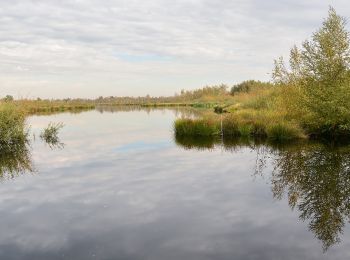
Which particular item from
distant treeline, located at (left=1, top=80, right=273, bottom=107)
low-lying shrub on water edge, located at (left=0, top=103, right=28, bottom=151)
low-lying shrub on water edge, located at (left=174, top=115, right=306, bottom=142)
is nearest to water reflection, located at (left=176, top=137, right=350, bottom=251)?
low-lying shrub on water edge, located at (left=174, top=115, right=306, bottom=142)

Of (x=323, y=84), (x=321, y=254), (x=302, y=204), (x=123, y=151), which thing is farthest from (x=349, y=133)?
(x=321, y=254)

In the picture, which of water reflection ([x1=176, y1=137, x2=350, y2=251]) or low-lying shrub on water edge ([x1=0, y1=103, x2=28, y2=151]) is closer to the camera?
water reflection ([x1=176, y1=137, x2=350, y2=251])

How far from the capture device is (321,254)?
7406mm

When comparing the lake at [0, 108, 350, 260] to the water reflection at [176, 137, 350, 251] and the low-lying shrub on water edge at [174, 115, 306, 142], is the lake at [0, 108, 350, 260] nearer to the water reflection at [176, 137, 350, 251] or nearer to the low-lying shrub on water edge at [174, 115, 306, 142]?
the water reflection at [176, 137, 350, 251]

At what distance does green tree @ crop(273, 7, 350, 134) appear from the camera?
22.8 metres

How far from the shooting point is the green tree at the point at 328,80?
22766 mm

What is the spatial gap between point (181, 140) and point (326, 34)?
35.2 ft

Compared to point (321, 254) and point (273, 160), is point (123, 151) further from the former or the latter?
point (321, 254)

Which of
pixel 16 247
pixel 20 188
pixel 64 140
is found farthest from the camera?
pixel 64 140

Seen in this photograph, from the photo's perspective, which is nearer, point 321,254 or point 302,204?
point 321,254

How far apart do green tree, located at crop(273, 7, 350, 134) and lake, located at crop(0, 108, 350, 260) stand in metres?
3.95

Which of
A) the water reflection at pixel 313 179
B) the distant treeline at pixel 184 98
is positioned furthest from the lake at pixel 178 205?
the distant treeline at pixel 184 98

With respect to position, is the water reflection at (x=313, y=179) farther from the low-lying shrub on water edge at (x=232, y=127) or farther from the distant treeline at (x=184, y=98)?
the distant treeline at (x=184, y=98)

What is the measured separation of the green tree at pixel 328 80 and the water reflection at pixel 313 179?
98.9 inches
